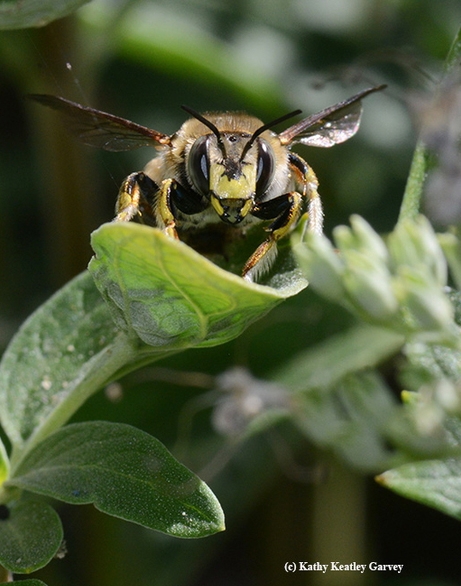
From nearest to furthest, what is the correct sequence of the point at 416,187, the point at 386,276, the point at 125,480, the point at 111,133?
the point at 386,276, the point at 125,480, the point at 416,187, the point at 111,133

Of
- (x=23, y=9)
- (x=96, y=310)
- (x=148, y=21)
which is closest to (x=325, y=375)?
(x=96, y=310)

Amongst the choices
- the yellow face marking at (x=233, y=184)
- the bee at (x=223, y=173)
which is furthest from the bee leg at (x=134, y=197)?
the yellow face marking at (x=233, y=184)

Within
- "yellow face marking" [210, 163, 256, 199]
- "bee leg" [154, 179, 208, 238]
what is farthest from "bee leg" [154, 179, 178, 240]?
"yellow face marking" [210, 163, 256, 199]

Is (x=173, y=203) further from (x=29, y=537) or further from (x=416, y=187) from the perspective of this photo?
(x=29, y=537)

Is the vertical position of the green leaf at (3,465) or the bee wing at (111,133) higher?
the bee wing at (111,133)

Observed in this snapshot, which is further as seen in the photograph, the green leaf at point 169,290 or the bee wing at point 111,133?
the bee wing at point 111,133

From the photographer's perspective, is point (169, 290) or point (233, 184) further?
point (233, 184)

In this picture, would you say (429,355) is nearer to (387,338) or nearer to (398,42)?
(387,338)

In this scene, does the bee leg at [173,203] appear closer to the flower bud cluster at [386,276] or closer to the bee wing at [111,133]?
the bee wing at [111,133]

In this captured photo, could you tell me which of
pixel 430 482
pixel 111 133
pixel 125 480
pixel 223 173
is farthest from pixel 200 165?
pixel 430 482
